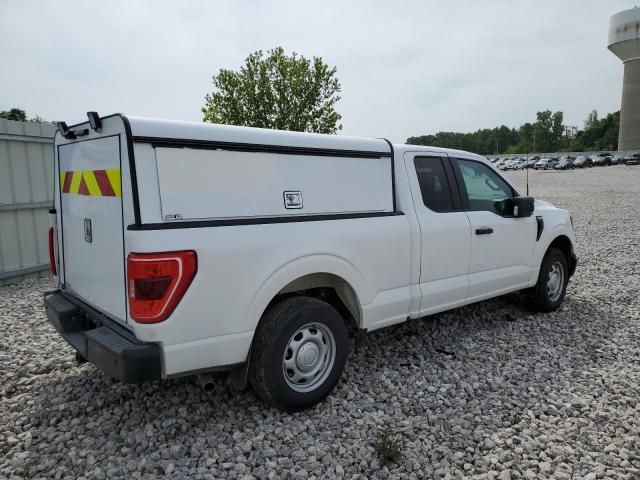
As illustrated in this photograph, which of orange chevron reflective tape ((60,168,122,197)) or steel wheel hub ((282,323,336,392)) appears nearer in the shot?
orange chevron reflective tape ((60,168,122,197))


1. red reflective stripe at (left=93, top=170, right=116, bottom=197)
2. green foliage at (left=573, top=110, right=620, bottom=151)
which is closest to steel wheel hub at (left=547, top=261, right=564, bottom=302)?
red reflective stripe at (left=93, top=170, right=116, bottom=197)

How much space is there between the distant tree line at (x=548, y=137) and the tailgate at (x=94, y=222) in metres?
96.2

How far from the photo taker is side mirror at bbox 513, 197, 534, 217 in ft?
16.5

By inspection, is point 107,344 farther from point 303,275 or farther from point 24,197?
point 24,197

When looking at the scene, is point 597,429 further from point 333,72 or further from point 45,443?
point 333,72

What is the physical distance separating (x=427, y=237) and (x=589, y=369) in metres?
1.84

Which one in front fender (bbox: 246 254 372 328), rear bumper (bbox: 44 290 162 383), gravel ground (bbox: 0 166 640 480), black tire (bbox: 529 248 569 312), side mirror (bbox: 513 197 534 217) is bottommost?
gravel ground (bbox: 0 166 640 480)

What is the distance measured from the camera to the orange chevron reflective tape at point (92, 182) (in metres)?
3.02

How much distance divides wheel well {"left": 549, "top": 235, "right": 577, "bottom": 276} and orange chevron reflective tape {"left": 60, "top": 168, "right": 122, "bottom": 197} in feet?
16.4

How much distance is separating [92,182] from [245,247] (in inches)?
45.7

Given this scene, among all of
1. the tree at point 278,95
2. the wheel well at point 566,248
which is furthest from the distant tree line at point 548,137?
the wheel well at point 566,248

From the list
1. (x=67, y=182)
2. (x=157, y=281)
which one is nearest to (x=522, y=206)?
(x=157, y=281)

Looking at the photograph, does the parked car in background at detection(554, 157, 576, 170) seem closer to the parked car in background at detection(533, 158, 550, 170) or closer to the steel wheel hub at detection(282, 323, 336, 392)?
the parked car in background at detection(533, 158, 550, 170)

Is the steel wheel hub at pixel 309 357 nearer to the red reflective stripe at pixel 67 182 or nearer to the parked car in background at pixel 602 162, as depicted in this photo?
the red reflective stripe at pixel 67 182
